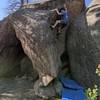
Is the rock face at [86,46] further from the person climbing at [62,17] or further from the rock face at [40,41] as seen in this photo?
the rock face at [40,41]

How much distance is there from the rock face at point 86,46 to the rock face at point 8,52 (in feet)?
5.72

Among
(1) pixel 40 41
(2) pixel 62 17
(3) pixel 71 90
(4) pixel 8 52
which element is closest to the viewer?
(1) pixel 40 41

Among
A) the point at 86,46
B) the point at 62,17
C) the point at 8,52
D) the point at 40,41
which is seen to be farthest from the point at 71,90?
the point at 8,52

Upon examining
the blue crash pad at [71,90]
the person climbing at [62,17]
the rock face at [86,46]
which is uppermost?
the person climbing at [62,17]

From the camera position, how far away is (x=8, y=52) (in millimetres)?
8344

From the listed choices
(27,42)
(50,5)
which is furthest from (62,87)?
(50,5)

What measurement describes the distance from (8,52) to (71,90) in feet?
8.92

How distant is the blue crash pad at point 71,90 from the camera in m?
6.02

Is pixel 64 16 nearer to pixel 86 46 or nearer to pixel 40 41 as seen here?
pixel 86 46

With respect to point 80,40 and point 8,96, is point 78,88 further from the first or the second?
point 8,96

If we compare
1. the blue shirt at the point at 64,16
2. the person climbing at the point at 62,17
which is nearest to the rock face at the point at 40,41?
the person climbing at the point at 62,17

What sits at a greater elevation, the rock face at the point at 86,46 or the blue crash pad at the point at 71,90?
the rock face at the point at 86,46

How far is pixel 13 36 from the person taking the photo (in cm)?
795

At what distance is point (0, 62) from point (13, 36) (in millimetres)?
896
